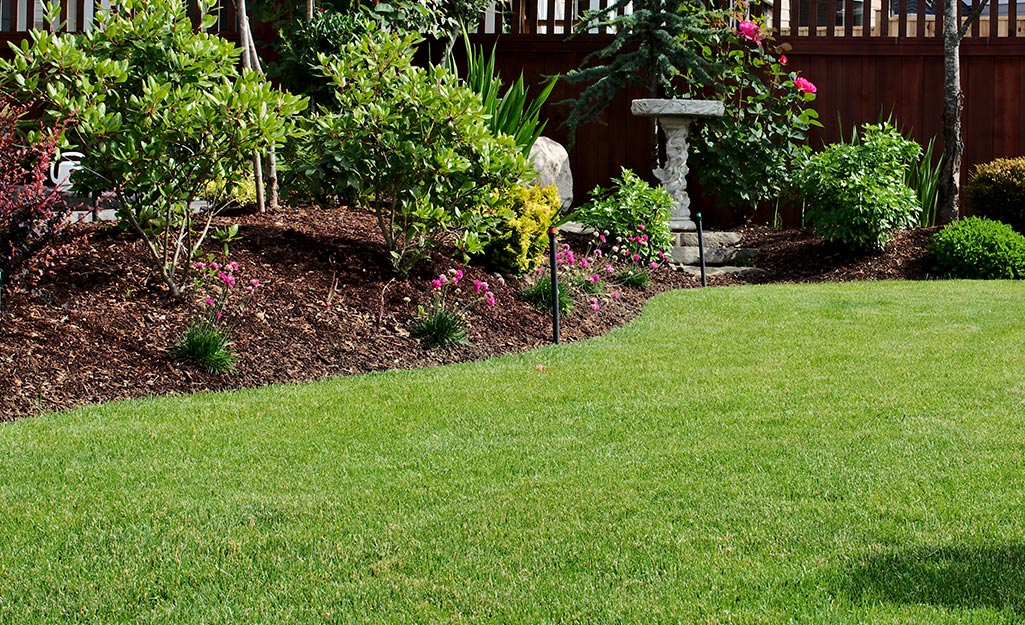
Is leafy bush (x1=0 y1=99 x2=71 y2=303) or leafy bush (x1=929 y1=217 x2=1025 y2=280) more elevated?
leafy bush (x1=0 y1=99 x2=71 y2=303)

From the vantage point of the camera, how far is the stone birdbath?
1193 cm

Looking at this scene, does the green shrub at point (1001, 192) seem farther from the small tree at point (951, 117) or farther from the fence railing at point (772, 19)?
the fence railing at point (772, 19)

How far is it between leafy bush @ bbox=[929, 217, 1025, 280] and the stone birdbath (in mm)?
2544

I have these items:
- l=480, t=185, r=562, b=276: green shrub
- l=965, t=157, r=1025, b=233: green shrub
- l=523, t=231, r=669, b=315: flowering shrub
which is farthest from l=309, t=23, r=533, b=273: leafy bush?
l=965, t=157, r=1025, b=233: green shrub

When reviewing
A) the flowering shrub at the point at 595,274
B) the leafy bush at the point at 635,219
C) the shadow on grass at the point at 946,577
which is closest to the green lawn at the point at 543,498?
the shadow on grass at the point at 946,577

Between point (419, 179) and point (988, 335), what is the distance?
3756 millimetres

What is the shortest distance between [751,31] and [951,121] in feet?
7.42

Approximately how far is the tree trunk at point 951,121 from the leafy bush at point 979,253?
1152 millimetres

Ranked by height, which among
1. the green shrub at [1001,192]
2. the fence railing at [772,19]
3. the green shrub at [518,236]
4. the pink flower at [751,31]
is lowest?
the green shrub at [518,236]

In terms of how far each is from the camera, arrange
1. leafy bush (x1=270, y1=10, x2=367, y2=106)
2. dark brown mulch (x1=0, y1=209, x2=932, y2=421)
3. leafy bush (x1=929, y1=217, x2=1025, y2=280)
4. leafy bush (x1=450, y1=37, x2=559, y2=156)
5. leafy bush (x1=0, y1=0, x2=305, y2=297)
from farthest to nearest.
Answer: leafy bush (x1=270, y1=10, x2=367, y2=106)
leafy bush (x1=929, y1=217, x2=1025, y2=280)
leafy bush (x1=450, y1=37, x2=559, y2=156)
leafy bush (x1=0, y1=0, x2=305, y2=297)
dark brown mulch (x1=0, y1=209, x2=932, y2=421)

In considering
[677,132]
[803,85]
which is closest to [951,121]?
[803,85]

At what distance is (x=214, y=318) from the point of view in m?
6.37

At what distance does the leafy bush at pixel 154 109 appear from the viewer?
632cm

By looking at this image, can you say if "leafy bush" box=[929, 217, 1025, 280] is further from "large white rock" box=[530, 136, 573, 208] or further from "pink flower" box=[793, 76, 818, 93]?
"large white rock" box=[530, 136, 573, 208]
